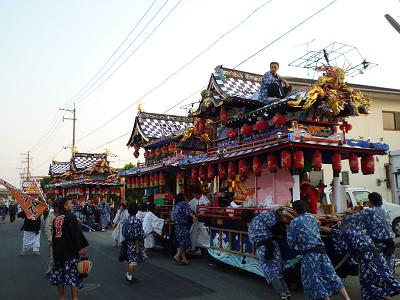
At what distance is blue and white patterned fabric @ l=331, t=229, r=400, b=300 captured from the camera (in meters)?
6.12

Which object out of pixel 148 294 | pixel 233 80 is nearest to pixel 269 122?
pixel 233 80

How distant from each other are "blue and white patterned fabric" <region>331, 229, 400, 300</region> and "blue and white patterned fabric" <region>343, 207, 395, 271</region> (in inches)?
8.9

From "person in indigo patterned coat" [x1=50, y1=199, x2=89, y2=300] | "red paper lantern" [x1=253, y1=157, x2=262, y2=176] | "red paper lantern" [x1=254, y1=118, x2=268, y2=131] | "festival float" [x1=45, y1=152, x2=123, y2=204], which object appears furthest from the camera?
"festival float" [x1=45, y1=152, x2=123, y2=204]

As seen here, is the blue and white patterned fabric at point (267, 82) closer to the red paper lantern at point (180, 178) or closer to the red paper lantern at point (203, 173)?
the red paper lantern at point (203, 173)

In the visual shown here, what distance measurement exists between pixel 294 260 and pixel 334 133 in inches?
141

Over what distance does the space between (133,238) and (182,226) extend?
2379mm

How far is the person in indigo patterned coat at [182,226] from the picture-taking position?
11047mm

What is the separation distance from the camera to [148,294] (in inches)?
300

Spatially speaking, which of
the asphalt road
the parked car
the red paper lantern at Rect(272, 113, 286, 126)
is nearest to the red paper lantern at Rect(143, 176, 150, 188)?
the asphalt road

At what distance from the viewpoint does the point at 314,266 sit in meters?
5.99

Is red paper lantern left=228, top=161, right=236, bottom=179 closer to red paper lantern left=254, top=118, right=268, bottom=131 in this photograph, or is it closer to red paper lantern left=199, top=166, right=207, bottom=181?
red paper lantern left=254, top=118, right=268, bottom=131

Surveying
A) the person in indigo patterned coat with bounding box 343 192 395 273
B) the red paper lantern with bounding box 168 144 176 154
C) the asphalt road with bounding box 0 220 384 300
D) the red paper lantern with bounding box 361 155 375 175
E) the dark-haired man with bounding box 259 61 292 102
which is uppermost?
the dark-haired man with bounding box 259 61 292 102

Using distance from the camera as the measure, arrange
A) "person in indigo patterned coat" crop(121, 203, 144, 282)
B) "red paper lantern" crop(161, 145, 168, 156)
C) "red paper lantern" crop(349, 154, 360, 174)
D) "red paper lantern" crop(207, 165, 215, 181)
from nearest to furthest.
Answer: "person in indigo patterned coat" crop(121, 203, 144, 282)
"red paper lantern" crop(349, 154, 360, 174)
"red paper lantern" crop(207, 165, 215, 181)
"red paper lantern" crop(161, 145, 168, 156)

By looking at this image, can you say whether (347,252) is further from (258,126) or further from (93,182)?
(93,182)
